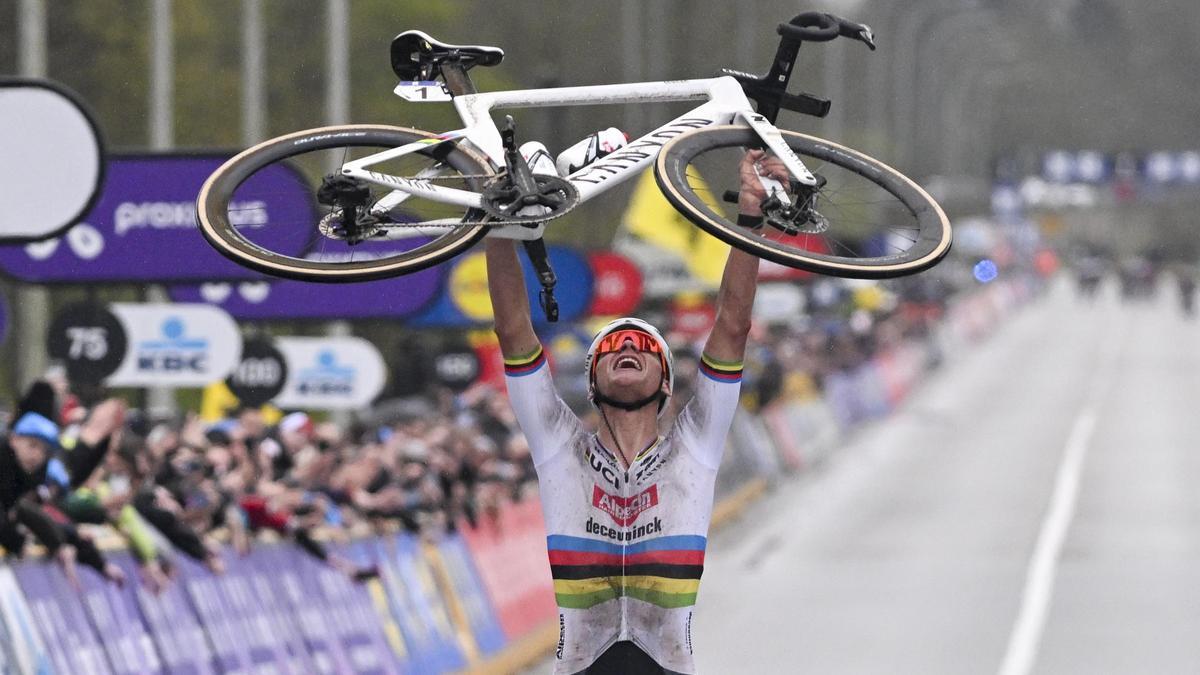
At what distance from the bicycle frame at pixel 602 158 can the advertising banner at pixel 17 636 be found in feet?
13.7

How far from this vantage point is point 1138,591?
24.2 m

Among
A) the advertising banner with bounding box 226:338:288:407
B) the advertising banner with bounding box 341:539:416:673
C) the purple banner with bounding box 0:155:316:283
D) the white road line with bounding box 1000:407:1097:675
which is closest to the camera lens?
the purple banner with bounding box 0:155:316:283

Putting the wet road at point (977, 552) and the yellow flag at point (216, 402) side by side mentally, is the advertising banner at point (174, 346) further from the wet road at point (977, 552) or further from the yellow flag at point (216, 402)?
the yellow flag at point (216, 402)

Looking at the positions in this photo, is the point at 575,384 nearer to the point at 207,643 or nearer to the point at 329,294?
the point at 329,294

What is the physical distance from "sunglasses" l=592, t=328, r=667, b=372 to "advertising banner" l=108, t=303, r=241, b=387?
8.83 meters

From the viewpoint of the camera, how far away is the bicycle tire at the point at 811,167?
5980mm

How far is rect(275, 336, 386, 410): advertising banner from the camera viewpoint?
17875 millimetres

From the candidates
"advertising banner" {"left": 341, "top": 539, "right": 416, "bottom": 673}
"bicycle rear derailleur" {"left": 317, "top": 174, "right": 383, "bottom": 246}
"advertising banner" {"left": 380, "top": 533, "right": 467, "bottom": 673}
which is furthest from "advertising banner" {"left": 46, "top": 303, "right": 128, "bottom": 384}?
"bicycle rear derailleur" {"left": 317, "top": 174, "right": 383, "bottom": 246}

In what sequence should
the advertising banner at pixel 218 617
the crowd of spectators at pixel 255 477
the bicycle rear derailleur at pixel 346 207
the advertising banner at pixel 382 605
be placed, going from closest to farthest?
the bicycle rear derailleur at pixel 346 207, the crowd of spectators at pixel 255 477, the advertising banner at pixel 218 617, the advertising banner at pixel 382 605

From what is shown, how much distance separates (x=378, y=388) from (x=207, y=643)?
618 centimetres

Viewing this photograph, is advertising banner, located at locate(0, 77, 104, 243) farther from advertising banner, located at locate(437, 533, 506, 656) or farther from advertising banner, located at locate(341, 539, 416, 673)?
advertising banner, located at locate(437, 533, 506, 656)

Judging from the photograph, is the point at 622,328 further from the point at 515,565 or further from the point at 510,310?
the point at 515,565

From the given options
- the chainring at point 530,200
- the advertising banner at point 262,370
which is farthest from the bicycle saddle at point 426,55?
the advertising banner at point 262,370

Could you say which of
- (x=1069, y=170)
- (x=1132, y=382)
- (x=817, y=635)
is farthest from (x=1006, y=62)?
(x=817, y=635)
